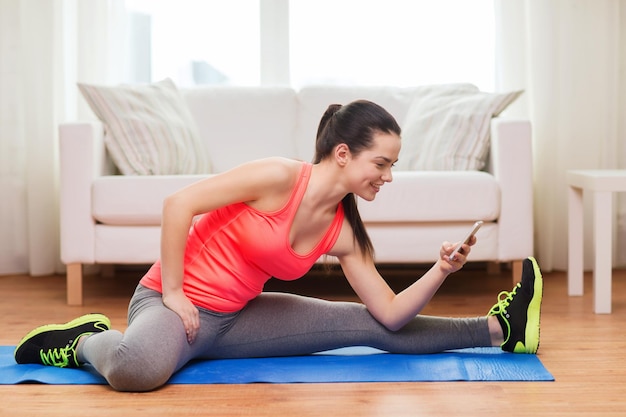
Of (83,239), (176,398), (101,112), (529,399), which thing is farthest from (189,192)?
(101,112)

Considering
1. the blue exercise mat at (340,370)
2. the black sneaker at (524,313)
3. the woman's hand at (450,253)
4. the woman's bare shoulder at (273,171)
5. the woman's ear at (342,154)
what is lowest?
the blue exercise mat at (340,370)

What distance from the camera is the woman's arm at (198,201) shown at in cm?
200

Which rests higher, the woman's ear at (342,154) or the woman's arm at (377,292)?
the woman's ear at (342,154)

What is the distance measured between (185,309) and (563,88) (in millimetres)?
2513

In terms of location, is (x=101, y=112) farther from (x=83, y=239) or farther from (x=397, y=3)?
(x=397, y=3)

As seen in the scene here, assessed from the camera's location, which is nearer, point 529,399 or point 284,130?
point 529,399

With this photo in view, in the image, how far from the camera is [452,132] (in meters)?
3.50

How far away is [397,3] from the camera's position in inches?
163

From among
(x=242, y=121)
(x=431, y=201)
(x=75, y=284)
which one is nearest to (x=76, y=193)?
(x=75, y=284)

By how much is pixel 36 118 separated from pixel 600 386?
281 centimetres

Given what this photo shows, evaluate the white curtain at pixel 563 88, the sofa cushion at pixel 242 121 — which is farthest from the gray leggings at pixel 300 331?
the white curtain at pixel 563 88

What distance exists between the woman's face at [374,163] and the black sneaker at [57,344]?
28.8 inches

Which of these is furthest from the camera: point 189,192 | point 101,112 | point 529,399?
point 101,112

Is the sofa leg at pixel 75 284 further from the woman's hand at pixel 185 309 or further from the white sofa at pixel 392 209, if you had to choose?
the woman's hand at pixel 185 309
